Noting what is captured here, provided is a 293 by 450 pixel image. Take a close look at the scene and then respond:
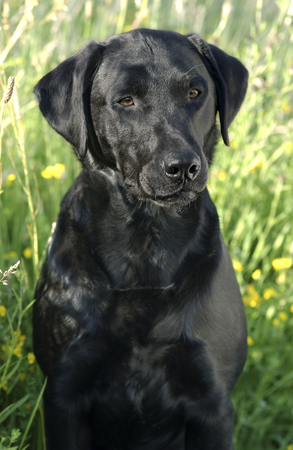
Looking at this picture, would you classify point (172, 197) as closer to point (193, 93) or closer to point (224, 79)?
point (193, 93)

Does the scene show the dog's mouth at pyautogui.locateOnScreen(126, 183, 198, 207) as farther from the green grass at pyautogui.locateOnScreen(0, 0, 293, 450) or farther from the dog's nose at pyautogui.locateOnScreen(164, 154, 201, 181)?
the green grass at pyautogui.locateOnScreen(0, 0, 293, 450)

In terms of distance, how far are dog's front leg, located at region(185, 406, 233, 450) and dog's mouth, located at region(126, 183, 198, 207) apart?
0.75 m

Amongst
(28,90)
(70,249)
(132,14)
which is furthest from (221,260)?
(132,14)

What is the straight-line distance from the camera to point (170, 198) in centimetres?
183

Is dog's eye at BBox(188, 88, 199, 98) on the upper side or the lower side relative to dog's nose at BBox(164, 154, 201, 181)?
upper

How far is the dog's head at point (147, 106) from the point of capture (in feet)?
5.85

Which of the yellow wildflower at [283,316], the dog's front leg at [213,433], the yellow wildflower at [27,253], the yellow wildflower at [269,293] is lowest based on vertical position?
the yellow wildflower at [283,316]

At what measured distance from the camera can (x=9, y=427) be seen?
6.66 ft

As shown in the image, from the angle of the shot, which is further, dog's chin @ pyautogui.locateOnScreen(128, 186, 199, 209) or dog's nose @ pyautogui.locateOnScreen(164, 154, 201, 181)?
dog's chin @ pyautogui.locateOnScreen(128, 186, 199, 209)

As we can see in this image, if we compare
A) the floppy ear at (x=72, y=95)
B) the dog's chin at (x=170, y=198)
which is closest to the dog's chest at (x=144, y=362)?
the dog's chin at (x=170, y=198)

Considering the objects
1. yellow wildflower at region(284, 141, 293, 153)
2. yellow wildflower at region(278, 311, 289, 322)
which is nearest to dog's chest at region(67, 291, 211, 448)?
yellow wildflower at region(278, 311, 289, 322)

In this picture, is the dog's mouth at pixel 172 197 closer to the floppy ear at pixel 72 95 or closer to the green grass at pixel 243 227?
the floppy ear at pixel 72 95

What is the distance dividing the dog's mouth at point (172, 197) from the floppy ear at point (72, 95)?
26 centimetres

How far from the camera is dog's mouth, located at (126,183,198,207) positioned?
5.96ft
